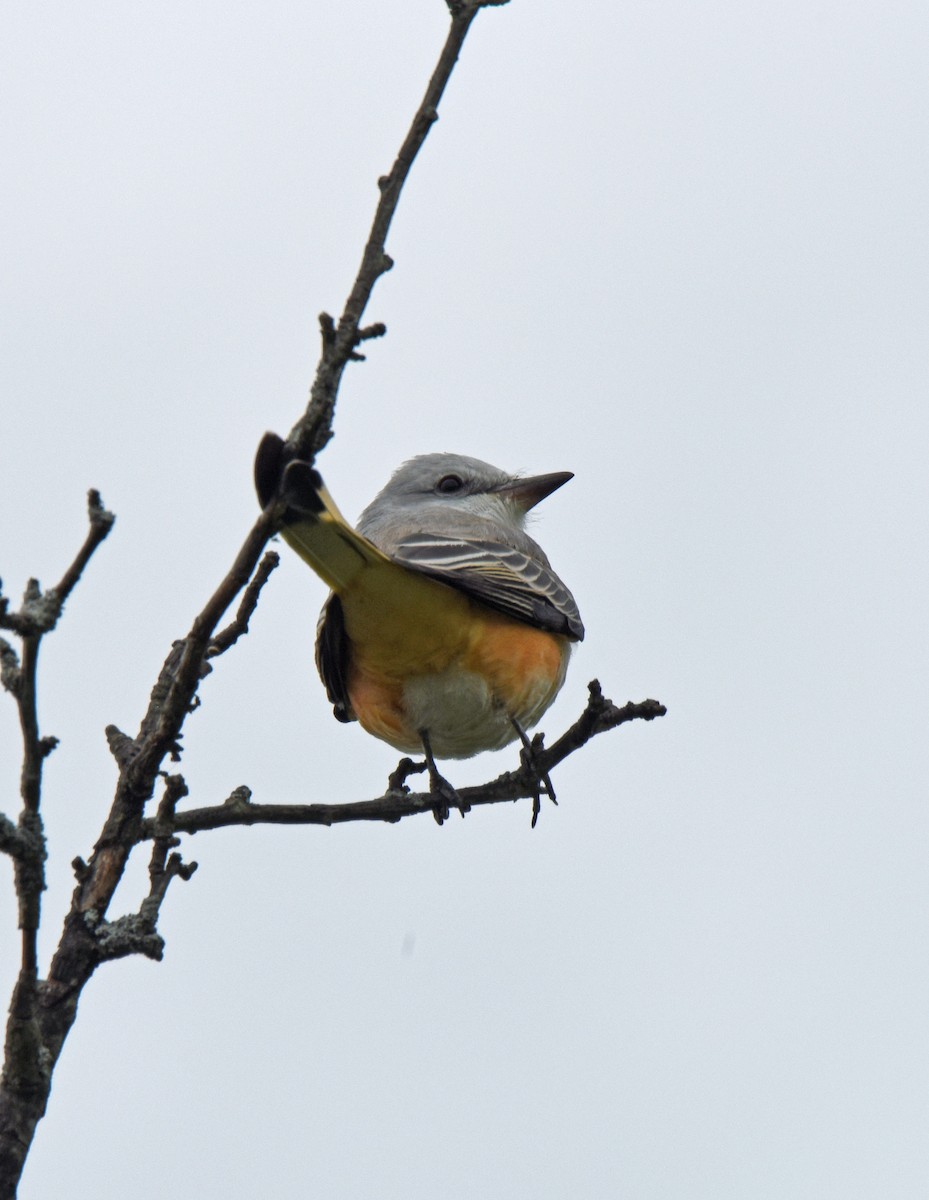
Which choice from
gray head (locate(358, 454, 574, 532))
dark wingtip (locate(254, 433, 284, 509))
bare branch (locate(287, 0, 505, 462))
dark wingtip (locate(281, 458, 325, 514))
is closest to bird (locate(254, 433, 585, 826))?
dark wingtip (locate(281, 458, 325, 514))

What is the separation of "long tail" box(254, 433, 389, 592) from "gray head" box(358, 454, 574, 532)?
289 centimetres

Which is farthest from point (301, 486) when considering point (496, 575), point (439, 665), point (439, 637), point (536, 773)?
point (496, 575)

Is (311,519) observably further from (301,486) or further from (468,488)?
(468,488)

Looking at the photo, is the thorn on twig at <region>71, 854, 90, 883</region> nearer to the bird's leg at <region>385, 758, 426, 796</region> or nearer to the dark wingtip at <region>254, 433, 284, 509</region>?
the dark wingtip at <region>254, 433, 284, 509</region>

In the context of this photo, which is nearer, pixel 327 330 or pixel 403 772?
pixel 327 330

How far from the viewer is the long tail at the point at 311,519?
3.15 metres

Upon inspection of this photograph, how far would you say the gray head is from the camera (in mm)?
8195

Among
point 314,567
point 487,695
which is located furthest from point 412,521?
point 314,567

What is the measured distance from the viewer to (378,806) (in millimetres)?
4406

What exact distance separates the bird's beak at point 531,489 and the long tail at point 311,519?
3.02 metres

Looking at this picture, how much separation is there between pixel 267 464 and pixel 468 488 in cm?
516

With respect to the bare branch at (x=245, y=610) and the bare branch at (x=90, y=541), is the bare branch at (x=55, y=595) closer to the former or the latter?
the bare branch at (x=90, y=541)

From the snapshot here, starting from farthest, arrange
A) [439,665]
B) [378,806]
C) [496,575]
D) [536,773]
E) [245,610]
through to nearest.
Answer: [496,575], [439,665], [536,773], [378,806], [245,610]

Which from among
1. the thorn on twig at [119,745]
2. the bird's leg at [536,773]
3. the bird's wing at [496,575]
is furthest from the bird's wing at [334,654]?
the thorn on twig at [119,745]
